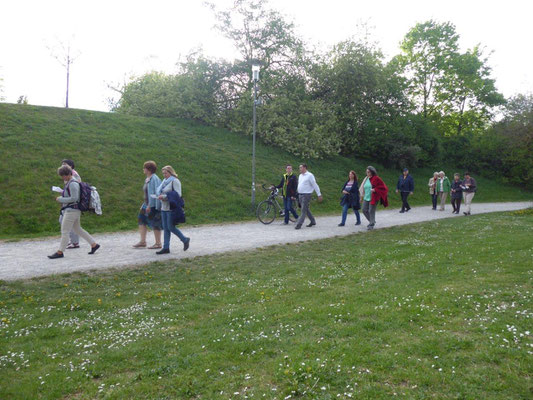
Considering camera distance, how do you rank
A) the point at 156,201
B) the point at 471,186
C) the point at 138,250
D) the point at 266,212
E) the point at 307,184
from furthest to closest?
the point at 471,186 < the point at 266,212 < the point at 307,184 < the point at 138,250 < the point at 156,201

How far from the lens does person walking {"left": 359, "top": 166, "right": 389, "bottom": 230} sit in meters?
13.2

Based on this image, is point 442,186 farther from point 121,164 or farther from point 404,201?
point 121,164

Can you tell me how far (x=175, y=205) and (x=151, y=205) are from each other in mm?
1002

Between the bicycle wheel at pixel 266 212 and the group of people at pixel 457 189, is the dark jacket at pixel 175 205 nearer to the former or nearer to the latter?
the bicycle wheel at pixel 266 212

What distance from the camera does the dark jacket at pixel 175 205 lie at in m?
9.16

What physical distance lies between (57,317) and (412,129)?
3407 cm

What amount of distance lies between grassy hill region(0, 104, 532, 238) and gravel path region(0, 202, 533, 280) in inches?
72.5

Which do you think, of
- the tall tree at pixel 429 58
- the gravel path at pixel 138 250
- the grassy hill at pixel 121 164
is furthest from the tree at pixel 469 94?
the gravel path at pixel 138 250

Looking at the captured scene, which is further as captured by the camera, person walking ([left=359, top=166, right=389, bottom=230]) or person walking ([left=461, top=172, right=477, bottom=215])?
person walking ([left=461, top=172, right=477, bottom=215])

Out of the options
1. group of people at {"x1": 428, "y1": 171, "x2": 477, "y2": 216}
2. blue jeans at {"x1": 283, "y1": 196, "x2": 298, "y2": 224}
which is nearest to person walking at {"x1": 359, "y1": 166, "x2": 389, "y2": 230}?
blue jeans at {"x1": 283, "y1": 196, "x2": 298, "y2": 224}

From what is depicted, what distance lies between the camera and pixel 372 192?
13.2m

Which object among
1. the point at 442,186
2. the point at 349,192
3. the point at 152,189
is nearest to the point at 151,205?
the point at 152,189

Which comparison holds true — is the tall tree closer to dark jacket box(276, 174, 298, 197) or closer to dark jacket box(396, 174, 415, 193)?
dark jacket box(396, 174, 415, 193)

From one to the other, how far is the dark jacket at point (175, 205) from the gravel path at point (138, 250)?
33.4 inches
